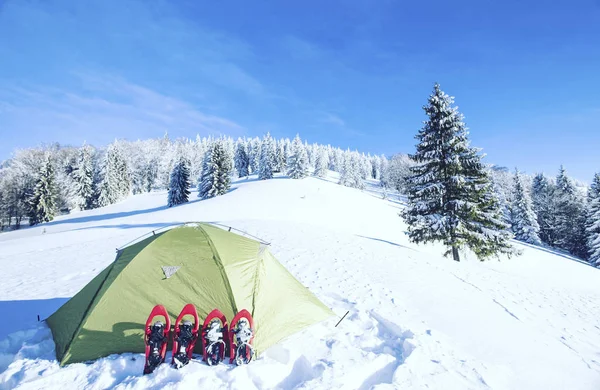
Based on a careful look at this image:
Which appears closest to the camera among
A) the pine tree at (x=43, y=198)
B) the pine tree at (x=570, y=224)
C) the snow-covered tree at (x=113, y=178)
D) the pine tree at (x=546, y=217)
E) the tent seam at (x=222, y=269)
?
the tent seam at (x=222, y=269)

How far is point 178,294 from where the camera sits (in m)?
5.35

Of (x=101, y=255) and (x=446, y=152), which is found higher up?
(x=446, y=152)

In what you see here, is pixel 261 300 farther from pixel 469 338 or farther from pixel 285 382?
pixel 469 338

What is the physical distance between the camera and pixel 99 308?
16.6 feet

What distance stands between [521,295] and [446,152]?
910cm

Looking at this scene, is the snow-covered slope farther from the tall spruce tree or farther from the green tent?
the tall spruce tree

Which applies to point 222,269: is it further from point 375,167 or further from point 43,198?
point 375,167

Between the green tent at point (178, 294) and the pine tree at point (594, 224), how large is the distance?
140ft

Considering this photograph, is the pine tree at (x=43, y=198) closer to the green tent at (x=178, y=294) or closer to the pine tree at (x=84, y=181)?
the pine tree at (x=84, y=181)

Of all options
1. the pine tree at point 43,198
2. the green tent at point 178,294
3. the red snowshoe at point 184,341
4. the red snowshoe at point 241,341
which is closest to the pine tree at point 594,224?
the green tent at point 178,294

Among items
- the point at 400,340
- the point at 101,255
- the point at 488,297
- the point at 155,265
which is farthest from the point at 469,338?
the point at 101,255

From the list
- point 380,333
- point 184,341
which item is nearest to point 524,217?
point 380,333

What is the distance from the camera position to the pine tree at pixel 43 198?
153 feet

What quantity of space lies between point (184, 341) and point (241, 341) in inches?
37.0
